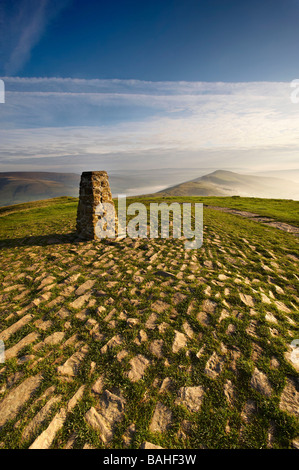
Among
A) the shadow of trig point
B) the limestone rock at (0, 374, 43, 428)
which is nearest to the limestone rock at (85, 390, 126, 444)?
the limestone rock at (0, 374, 43, 428)

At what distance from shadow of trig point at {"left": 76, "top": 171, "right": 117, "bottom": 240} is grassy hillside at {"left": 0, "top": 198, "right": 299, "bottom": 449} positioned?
3263mm

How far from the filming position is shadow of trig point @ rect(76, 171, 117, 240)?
34.0ft

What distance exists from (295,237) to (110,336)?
13.5 metres

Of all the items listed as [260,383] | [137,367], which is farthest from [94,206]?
[260,383]

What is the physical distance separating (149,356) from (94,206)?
8089 mm

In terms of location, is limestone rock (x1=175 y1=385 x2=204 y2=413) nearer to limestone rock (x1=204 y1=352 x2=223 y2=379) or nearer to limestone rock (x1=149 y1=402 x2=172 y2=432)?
limestone rock (x1=149 y1=402 x2=172 y2=432)

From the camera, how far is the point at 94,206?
10.5m

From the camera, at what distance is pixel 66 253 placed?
377 inches

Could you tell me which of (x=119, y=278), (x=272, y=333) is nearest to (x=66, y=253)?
(x=119, y=278)

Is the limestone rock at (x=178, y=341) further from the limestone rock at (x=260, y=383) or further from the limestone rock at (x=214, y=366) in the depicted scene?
the limestone rock at (x=260, y=383)

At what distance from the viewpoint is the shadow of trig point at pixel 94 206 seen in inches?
408

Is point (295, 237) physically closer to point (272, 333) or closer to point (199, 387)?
point (272, 333)

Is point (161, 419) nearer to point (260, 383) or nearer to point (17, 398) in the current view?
point (260, 383)

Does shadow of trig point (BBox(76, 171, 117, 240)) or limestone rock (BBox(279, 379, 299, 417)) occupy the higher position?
shadow of trig point (BBox(76, 171, 117, 240))
